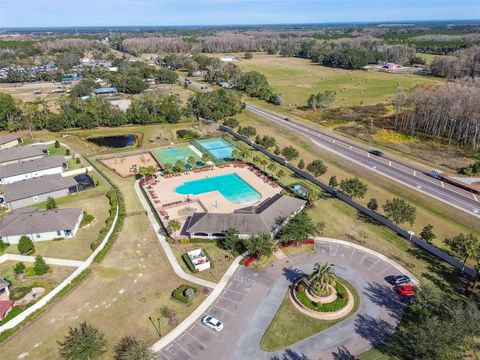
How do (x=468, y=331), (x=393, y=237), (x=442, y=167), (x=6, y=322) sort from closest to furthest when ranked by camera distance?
(x=468, y=331), (x=6, y=322), (x=393, y=237), (x=442, y=167)

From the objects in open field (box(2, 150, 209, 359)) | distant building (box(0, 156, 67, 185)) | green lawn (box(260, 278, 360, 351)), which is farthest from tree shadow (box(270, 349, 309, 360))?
distant building (box(0, 156, 67, 185))

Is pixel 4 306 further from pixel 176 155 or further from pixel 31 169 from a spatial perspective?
pixel 176 155

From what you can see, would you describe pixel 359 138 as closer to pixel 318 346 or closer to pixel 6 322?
A: pixel 318 346

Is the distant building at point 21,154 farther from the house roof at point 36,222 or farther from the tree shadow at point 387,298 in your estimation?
the tree shadow at point 387,298

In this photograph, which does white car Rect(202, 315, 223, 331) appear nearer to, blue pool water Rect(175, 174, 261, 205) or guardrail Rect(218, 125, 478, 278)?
blue pool water Rect(175, 174, 261, 205)

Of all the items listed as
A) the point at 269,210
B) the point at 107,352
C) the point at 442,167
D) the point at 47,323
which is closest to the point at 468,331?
the point at 269,210

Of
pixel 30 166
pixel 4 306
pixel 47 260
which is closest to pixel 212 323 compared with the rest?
pixel 4 306
